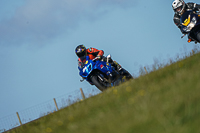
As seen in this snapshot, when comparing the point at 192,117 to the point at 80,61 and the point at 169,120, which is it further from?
the point at 80,61

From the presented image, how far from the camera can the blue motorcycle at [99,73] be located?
40.6 ft

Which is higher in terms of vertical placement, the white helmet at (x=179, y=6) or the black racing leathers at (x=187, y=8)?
the white helmet at (x=179, y=6)

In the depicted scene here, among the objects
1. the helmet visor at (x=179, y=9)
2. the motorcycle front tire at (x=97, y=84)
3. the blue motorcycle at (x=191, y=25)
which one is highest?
the helmet visor at (x=179, y=9)

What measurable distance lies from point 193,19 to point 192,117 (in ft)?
28.4

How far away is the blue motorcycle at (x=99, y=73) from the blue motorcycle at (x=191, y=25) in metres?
2.93

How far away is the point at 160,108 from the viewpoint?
4.79 m

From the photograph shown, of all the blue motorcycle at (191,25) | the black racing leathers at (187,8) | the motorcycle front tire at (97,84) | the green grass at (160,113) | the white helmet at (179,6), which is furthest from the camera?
the white helmet at (179,6)

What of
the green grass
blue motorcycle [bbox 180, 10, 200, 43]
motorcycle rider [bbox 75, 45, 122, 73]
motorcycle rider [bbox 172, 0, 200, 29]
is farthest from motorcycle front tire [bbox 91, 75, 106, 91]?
the green grass

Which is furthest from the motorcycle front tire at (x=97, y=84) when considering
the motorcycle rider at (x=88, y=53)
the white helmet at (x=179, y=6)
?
the white helmet at (x=179, y=6)

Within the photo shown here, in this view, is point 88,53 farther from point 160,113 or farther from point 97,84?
point 160,113

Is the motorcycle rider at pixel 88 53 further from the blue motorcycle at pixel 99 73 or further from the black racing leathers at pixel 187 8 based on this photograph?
the black racing leathers at pixel 187 8

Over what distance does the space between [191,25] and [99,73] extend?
3568mm

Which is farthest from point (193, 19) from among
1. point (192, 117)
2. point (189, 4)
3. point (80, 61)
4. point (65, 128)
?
point (192, 117)

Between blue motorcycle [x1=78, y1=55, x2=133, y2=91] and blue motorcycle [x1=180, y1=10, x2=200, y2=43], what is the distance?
2931mm
